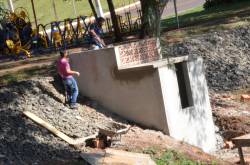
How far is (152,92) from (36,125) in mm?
3203

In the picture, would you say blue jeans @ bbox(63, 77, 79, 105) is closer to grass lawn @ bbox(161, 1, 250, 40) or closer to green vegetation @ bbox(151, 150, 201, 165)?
green vegetation @ bbox(151, 150, 201, 165)

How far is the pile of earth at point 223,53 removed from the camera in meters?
22.5

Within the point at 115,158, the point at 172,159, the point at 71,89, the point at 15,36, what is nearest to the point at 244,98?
the point at 71,89

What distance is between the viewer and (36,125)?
52.7 ft

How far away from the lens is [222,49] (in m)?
23.9

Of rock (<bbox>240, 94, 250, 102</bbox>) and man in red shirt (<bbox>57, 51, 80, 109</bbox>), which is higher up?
man in red shirt (<bbox>57, 51, 80, 109</bbox>)

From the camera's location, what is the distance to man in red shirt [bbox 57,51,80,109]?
58.6 feet

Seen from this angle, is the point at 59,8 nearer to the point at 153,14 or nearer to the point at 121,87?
the point at 121,87

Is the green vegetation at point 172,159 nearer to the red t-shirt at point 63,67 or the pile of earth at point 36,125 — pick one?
the pile of earth at point 36,125

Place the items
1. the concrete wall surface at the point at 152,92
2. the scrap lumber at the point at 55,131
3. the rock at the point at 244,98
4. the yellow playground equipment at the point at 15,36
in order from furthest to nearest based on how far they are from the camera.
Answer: the yellow playground equipment at the point at 15,36 → the rock at the point at 244,98 → the concrete wall surface at the point at 152,92 → the scrap lumber at the point at 55,131

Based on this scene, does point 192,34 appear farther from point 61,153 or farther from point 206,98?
point 61,153

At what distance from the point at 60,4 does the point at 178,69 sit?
4222cm

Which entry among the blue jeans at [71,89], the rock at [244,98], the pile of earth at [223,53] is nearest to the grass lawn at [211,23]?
the pile of earth at [223,53]

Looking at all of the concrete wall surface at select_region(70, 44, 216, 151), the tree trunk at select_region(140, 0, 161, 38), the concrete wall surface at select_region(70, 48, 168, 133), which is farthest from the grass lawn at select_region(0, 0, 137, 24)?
the tree trunk at select_region(140, 0, 161, 38)
